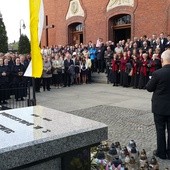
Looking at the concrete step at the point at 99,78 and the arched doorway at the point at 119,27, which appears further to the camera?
the arched doorway at the point at 119,27

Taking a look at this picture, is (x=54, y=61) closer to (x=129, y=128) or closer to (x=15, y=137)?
(x=129, y=128)

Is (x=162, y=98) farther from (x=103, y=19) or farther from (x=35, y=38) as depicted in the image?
(x=103, y=19)

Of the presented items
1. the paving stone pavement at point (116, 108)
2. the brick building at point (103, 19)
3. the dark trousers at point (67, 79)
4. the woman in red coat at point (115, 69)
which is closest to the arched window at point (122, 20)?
the brick building at point (103, 19)

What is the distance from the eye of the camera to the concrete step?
1909 centimetres

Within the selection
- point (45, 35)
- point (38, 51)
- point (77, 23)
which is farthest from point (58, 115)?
point (45, 35)

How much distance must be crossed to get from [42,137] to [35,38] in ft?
12.6

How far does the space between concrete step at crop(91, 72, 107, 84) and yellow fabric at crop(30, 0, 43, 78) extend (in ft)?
40.4

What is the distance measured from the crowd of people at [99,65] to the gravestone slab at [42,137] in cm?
948

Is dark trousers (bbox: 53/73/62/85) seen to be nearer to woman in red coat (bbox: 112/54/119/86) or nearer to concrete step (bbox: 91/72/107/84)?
concrete step (bbox: 91/72/107/84)

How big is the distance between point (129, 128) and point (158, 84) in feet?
8.63

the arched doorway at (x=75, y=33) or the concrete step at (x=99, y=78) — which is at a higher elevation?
the arched doorway at (x=75, y=33)

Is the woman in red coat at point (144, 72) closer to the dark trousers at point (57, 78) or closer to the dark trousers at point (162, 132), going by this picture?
the dark trousers at point (57, 78)

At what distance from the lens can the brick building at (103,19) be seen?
67.0 feet

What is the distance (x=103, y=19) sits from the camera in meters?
24.1
